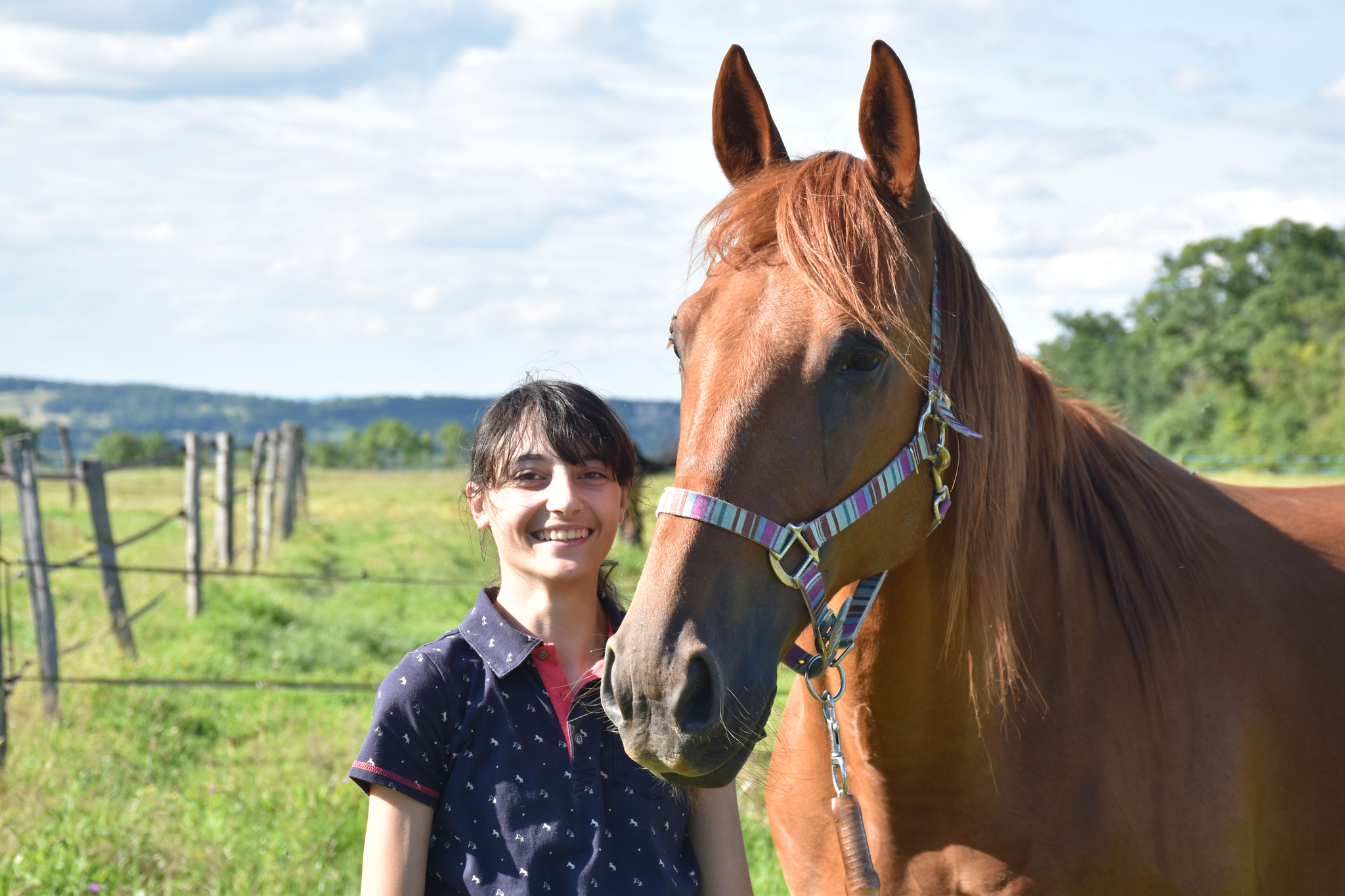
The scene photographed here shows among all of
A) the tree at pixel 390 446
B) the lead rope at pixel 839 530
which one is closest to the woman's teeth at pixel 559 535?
the lead rope at pixel 839 530

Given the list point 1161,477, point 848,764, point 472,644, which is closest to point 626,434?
point 472,644

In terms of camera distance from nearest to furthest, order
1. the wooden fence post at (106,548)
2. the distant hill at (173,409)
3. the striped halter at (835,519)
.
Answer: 1. the striped halter at (835,519)
2. the wooden fence post at (106,548)
3. the distant hill at (173,409)

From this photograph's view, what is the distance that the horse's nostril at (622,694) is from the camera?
1503 millimetres

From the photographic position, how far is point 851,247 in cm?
179

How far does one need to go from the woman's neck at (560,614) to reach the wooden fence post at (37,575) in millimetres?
4847

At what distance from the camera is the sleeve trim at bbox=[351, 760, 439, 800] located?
1.64 metres

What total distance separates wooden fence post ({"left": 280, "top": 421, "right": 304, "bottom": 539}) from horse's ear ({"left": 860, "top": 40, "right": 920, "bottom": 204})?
548 inches

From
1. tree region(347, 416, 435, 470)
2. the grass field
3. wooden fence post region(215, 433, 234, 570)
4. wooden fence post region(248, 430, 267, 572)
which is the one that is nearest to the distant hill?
tree region(347, 416, 435, 470)

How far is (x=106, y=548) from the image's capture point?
6.88 meters

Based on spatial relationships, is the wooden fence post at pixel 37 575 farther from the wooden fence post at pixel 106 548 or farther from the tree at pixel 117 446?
the tree at pixel 117 446

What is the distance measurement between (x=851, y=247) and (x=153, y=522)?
17604 mm

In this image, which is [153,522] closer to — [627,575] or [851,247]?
[627,575]

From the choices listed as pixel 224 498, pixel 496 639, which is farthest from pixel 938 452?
pixel 224 498

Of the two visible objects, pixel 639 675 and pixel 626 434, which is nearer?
pixel 639 675
